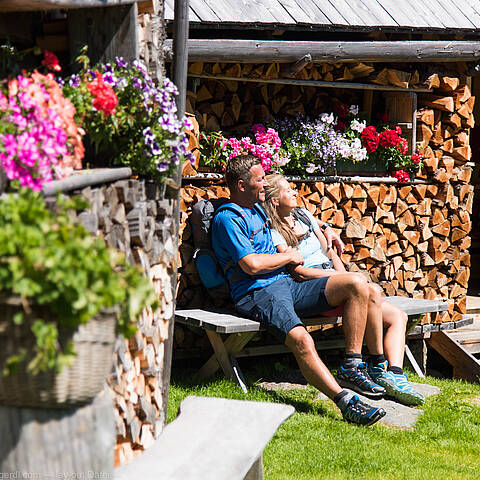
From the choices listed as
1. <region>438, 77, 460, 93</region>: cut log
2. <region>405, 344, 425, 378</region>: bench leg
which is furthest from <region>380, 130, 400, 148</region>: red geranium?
<region>405, 344, 425, 378</region>: bench leg

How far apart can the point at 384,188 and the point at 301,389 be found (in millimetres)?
1757

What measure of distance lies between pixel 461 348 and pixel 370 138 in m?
1.87

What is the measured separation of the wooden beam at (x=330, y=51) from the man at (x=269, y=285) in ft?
2.33

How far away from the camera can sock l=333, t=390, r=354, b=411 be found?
177 inches

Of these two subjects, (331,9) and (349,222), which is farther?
(349,222)

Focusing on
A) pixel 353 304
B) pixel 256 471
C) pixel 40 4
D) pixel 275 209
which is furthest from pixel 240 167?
pixel 40 4

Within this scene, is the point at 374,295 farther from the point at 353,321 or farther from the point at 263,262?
the point at 263,262

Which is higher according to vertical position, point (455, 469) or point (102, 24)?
point (102, 24)

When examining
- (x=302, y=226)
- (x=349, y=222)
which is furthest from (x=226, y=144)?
(x=349, y=222)

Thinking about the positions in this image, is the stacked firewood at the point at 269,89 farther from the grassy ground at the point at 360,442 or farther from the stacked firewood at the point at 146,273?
the stacked firewood at the point at 146,273

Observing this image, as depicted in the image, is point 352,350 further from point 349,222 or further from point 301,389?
point 349,222

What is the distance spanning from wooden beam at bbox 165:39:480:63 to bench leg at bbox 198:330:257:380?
1.83 m

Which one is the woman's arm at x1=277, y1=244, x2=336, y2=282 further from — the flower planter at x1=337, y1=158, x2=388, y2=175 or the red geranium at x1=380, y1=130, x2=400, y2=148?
the red geranium at x1=380, y1=130, x2=400, y2=148

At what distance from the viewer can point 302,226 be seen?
17.8 feet
